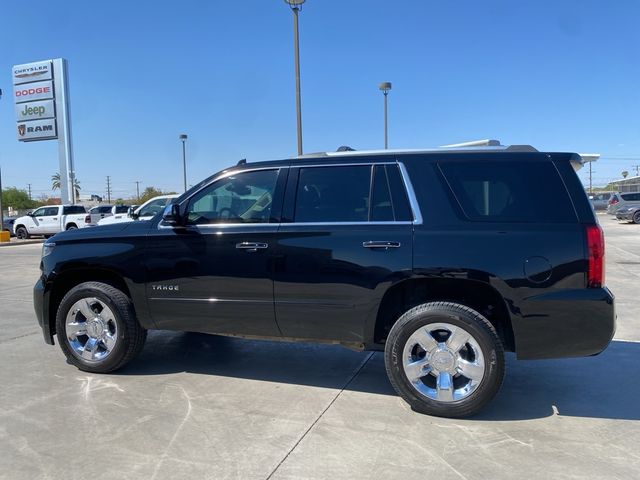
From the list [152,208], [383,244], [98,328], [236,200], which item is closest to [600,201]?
[152,208]

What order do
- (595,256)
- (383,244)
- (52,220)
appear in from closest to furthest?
(595,256), (383,244), (52,220)

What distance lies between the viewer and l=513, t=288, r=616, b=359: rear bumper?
3.48m

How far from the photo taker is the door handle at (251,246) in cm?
407

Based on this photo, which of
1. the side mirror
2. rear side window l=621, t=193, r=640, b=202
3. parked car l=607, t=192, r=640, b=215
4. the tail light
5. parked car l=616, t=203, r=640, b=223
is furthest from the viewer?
rear side window l=621, t=193, r=640, b=202

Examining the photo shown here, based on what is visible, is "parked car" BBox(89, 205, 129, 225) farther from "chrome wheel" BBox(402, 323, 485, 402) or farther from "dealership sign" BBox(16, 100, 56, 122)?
"chrome wheel" BBox(402, 323, 485, 402)

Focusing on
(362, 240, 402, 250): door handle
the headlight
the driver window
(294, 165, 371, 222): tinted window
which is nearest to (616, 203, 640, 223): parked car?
(294, 165, 371, 222): tinted window

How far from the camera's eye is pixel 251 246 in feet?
13.5

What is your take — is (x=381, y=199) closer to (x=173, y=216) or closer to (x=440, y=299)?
(x=440, y=299)

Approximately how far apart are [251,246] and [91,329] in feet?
5.95

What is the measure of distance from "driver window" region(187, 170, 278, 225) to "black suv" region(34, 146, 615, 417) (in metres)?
0.01

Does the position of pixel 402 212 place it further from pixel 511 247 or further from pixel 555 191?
pixel 555 191

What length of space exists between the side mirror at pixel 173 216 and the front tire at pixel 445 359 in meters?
2.03

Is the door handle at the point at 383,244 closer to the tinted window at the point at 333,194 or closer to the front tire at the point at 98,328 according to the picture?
the tinted window at the point at 333,194

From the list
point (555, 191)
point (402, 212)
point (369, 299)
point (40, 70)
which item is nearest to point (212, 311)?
point (369, 299)
